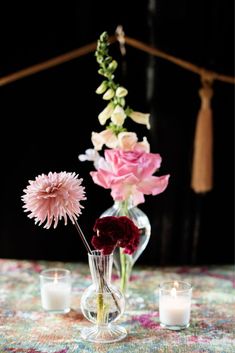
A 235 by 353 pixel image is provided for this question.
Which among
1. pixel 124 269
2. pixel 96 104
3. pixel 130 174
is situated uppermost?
pixel 96 104

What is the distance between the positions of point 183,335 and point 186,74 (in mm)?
938

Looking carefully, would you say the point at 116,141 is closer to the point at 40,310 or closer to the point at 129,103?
the point at 40,310

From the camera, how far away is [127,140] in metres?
1.39

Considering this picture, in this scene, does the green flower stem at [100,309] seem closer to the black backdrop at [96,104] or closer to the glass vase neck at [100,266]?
the glass vase neck at [100,266]

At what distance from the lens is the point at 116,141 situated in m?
1.41

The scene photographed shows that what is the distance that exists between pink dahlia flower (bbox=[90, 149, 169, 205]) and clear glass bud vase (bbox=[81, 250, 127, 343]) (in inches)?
7.0

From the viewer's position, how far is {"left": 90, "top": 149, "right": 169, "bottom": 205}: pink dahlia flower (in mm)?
1336

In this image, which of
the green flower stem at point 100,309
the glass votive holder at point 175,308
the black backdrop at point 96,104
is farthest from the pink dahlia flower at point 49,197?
the black backdrop at point 96,104

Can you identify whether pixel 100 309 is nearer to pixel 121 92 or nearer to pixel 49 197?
pixel 49 197

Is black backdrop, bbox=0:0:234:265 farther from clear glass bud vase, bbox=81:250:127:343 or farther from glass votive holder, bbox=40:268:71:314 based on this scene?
clear glass bud vase, bbox=81:250:127:343

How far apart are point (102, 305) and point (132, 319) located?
15 centimetres

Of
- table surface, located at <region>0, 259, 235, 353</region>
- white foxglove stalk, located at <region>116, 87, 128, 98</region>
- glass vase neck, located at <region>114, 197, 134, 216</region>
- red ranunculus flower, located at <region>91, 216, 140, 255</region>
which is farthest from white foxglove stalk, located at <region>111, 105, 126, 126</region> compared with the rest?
table surface, located at <region>0, 259, 235, 353</region>

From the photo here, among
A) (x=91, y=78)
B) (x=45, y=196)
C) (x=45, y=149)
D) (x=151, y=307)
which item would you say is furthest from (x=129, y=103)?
(x=45, y=196)

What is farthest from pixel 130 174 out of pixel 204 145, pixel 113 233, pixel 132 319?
pixel 204 145
